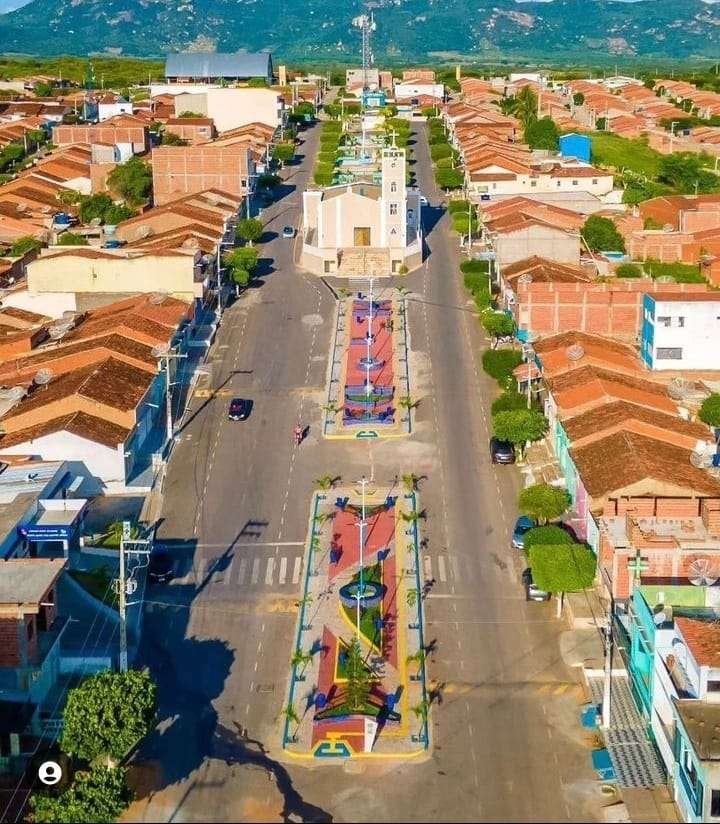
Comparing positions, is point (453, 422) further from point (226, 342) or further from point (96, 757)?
point (96, 757)

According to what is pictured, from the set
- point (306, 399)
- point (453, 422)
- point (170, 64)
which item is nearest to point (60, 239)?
point (306, 399)

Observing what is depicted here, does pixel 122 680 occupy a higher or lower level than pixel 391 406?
higher

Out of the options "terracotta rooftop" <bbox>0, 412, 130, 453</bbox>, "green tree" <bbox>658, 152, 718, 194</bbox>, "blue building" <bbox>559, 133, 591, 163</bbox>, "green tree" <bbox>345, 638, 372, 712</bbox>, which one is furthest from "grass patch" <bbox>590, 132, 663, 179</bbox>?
"green tree" <bbox>345, 638, 372, 712</bbox>

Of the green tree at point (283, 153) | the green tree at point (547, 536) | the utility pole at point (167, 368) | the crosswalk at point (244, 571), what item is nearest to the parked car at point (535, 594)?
the green tree at point (547, 536)

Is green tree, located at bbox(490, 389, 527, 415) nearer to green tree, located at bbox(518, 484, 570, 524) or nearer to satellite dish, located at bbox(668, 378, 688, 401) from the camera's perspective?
satellite dish, located at bbox(668, 378, 688, 401)

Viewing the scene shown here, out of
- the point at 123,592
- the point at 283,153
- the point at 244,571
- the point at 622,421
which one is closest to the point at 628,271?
the point at 622,421

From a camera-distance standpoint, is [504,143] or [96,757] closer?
[96,757]

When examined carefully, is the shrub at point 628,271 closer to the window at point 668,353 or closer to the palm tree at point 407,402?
the window at point 668,353
